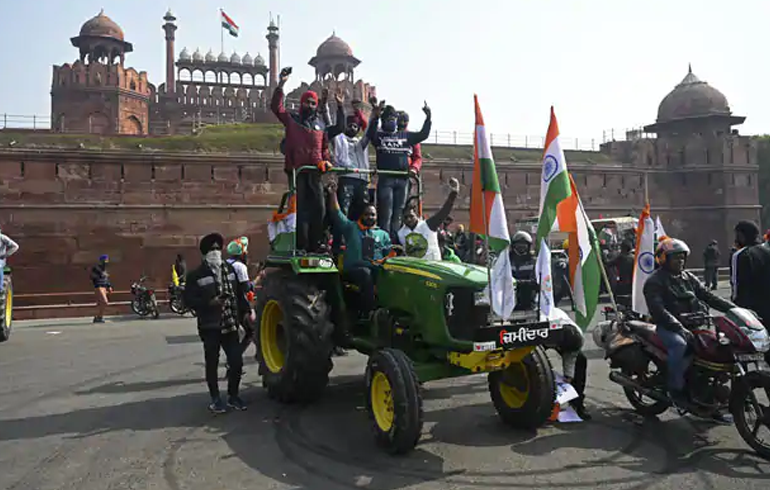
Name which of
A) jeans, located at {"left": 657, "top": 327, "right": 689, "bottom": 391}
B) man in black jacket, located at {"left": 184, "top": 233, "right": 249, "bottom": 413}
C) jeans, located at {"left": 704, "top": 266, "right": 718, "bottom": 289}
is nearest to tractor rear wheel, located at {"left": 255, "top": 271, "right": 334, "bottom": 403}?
man in black jacket, located at {"left": 184, "top": 233, "right": 249, "bottom": 413}

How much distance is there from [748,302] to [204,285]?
217 inches

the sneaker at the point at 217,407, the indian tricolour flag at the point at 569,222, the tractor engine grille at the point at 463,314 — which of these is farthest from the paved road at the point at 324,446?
the indian tricolour flag at the point at 569,222

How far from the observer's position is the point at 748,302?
21.4 ft

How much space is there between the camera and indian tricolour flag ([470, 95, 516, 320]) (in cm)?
505

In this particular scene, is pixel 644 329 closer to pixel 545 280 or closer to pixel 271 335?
pixel 545 280

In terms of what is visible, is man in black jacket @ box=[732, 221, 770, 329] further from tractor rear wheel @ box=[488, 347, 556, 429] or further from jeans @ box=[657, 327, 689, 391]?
tractor rear wheel @ box=[488, 347, 556, 429]

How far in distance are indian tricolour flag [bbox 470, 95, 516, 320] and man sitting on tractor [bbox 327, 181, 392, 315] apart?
1.32 meters

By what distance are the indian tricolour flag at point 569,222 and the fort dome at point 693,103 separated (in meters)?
34.4

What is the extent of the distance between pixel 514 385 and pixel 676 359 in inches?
54.7

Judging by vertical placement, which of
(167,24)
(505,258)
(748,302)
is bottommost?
(748,302)

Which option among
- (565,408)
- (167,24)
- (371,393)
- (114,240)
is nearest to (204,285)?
(371,393)

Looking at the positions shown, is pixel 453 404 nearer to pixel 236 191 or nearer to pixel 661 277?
pixel 661 277

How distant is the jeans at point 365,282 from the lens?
6.30 m

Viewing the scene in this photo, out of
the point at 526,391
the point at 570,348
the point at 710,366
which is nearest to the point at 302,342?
the point at 526,391
